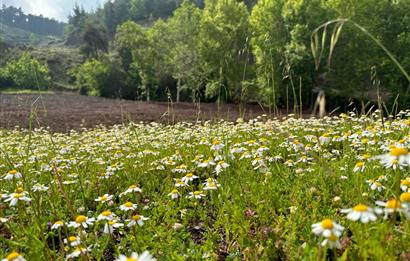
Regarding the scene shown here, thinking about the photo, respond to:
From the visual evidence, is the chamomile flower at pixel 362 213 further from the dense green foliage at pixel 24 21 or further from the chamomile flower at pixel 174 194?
the dense green foliage at pixel 24 21

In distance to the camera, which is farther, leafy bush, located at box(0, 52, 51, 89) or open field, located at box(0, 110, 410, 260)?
leafy bush, located at box(0, 52, 51, 89)

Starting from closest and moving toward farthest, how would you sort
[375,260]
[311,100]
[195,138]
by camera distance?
[375,260] < [195,138] < [311,100]

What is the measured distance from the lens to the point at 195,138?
23.6 ft

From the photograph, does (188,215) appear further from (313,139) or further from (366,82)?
(366,82)

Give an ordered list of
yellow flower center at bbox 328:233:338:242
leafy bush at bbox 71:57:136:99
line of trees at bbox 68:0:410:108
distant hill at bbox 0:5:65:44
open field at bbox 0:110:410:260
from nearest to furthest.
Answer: yellow flower center at bbox 328:233:338:242 → open field at bbox 0:110:410:260 → line of trees at bbox 68:0:410:108 → leafy bush at bbox 71:57:136:99 → distant hill at bbox 0:5:65:44

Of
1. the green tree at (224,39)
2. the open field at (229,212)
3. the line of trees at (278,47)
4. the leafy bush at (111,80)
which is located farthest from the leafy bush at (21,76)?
the open field at (229,212)

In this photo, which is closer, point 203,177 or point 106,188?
point 106,188

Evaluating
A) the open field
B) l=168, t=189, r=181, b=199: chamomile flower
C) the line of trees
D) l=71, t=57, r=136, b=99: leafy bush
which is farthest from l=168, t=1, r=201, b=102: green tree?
l=168, t=189, r=181, b=199: chamomile flower

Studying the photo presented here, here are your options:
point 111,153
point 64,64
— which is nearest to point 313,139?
point 111,153

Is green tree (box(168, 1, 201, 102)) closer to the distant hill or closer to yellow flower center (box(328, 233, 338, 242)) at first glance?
yellow flower center (box(328, 233, 338, 242))

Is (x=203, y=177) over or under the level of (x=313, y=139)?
under

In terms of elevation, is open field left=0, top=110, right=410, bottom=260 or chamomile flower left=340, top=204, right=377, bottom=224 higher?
chamomile flower left=340, top=204, right=377, bottom=224

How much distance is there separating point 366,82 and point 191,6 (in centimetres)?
1612

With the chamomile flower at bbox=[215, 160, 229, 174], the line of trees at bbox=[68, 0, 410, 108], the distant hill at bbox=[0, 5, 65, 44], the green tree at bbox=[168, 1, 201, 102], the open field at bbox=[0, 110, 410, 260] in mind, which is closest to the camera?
the open field at bbox=[0, 110, 410, 260]
